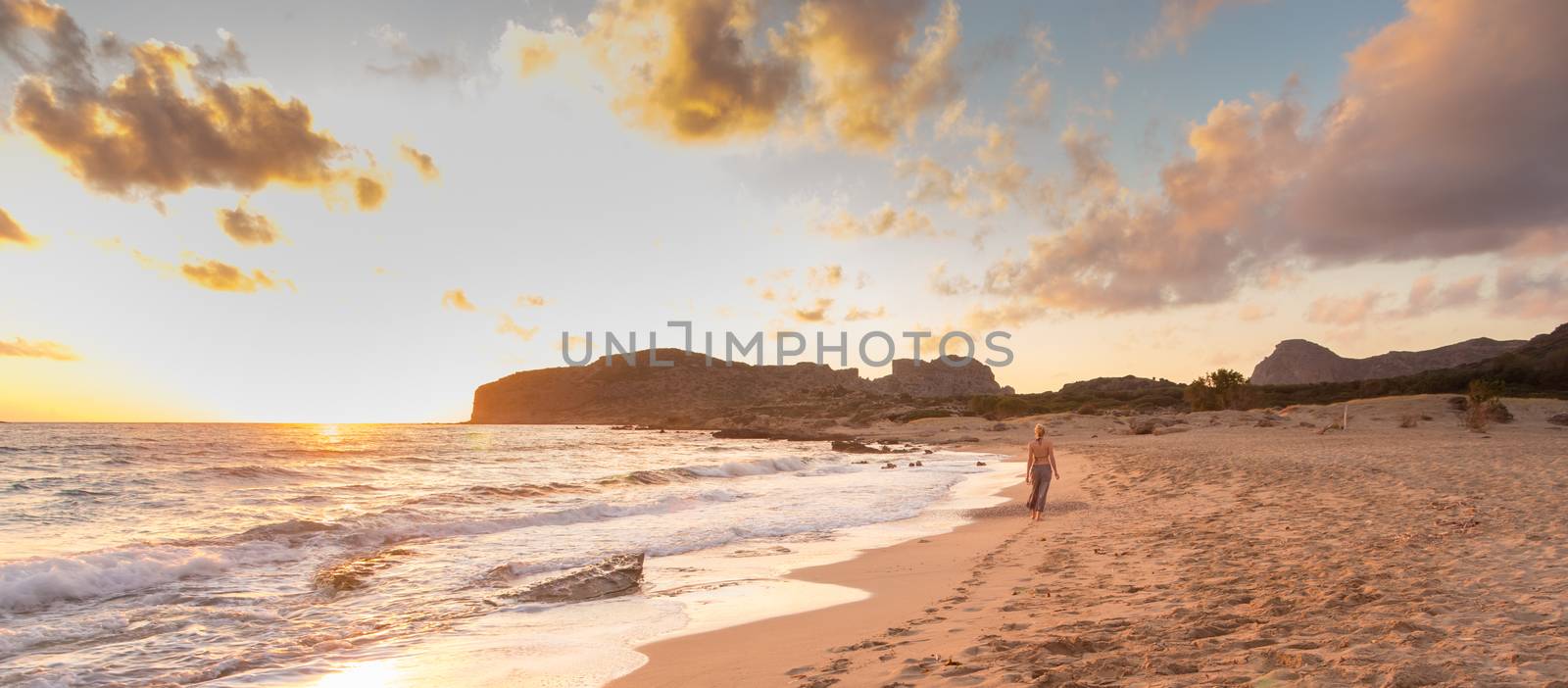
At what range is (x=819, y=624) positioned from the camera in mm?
7590

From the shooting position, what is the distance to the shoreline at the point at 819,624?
20.1 feet

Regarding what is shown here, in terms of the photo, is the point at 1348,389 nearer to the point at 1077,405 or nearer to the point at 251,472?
the point at 1077,405

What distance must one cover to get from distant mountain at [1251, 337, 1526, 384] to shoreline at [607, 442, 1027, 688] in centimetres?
16728

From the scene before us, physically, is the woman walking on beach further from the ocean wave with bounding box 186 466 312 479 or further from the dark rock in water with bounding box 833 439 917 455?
the dark rock in water with bounding box 833 439 917 455

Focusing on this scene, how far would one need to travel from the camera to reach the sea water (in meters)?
7.05

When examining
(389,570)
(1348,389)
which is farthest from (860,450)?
(1348,389)

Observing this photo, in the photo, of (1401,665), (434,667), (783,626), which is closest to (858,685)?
(783,626)

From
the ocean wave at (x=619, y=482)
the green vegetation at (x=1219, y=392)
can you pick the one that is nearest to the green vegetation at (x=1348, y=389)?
the green vegetation at (x=1219, y=392)

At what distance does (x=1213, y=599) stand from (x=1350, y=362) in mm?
213828

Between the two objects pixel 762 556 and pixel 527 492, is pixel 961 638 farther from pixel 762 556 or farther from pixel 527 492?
pixel 527 492

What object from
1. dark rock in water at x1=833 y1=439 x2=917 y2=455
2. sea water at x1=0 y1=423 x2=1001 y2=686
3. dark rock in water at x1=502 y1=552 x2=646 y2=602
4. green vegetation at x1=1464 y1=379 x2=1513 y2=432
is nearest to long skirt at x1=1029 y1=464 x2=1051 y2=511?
sea water at x1=0 y1=423 x2=1001 y2=686

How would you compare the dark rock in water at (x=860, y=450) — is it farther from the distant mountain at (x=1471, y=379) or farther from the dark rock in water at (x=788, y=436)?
the distant mountain at (x=1471, y=379)

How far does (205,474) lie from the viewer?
28.3 m

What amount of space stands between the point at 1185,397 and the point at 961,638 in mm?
79013
